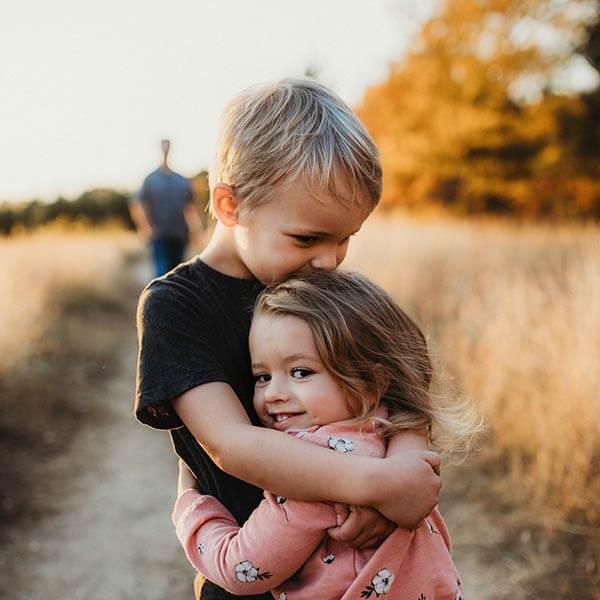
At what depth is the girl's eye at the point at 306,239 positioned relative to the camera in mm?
1376

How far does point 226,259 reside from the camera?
1.47 meters

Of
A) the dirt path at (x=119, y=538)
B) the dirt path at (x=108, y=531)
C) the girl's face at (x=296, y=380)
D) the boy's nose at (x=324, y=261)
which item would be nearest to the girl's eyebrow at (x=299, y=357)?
the girl's face at (x=296, y=380)

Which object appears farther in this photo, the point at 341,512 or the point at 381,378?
the point at 381,378

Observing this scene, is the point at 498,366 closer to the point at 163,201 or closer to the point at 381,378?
the point at 381,378

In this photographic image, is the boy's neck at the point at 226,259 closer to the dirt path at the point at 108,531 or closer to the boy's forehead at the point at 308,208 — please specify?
the boy's forehead at the point at 308,208

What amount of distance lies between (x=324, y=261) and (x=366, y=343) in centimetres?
19

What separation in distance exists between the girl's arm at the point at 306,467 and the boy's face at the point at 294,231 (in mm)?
283

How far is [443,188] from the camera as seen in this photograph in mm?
19500

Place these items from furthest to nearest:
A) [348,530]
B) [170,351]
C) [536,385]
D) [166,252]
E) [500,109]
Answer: [500,109] < [166,252] < [536,385] < [170,351] < [348,530]

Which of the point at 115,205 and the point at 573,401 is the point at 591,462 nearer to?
the point at 573,401

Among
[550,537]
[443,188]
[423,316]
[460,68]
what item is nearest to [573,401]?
[550,537]

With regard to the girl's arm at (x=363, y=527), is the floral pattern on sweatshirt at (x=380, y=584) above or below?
below

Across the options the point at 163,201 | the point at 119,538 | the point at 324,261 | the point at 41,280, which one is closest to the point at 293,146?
the point at 324,261

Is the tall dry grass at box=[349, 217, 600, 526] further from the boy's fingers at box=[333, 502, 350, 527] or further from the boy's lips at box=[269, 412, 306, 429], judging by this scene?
the boy's fingers at box=[333, 502, 350, 527]
